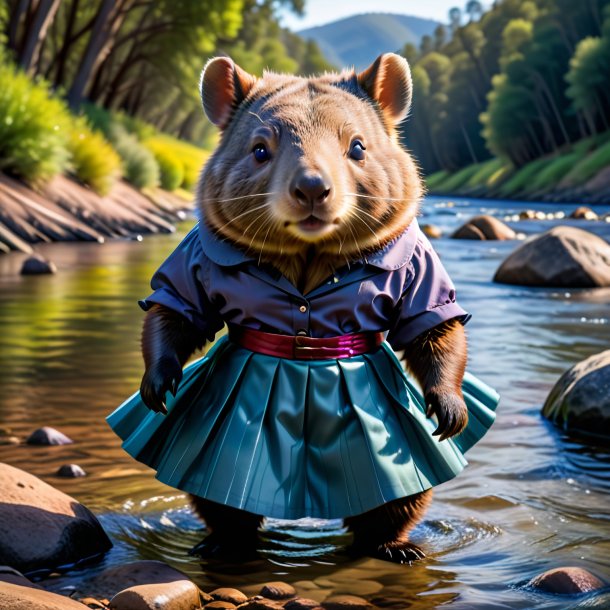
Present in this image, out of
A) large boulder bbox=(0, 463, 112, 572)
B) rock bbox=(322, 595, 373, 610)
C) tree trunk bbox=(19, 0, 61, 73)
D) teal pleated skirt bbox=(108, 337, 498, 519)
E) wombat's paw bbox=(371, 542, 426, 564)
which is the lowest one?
large boulder bbox=(0, 463, 112, 572)

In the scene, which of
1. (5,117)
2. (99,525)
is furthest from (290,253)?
(5,117)

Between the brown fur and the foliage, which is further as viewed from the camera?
the foliage

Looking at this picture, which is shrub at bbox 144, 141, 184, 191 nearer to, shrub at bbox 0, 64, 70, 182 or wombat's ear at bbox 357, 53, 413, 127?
shrub at bbox 0, 64, 70, 182

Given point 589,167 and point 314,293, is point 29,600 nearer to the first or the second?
point 314,293

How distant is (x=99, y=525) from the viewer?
4195mm

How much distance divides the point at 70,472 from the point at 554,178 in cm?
5076

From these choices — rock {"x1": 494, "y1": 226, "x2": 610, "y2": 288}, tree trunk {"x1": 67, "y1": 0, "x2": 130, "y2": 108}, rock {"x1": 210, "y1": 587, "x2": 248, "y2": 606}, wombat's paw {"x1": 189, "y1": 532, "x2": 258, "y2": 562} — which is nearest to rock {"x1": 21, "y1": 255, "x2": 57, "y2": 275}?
rock {"x1": 494, "y1": 226, "x2": 610, "y2": 288}

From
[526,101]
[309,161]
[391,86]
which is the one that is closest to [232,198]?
[309,161]

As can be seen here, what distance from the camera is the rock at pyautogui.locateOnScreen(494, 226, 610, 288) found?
13.5 m

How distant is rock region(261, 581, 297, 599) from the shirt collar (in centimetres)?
110

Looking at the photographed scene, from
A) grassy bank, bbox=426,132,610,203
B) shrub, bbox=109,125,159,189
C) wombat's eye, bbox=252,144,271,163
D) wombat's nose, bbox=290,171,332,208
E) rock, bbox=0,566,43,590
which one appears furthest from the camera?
grassy bank, bbox=426,132,610,203

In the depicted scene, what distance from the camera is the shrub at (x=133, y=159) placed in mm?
27031

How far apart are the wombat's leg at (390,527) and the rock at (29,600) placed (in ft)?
4.06

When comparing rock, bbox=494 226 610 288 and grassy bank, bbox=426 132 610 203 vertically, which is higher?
grassy bank, bbox=426 132 610 203
